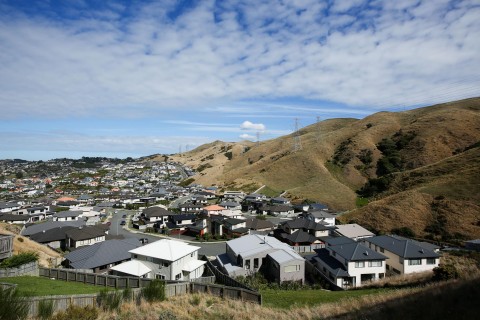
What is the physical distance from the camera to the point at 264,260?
29.0 metres

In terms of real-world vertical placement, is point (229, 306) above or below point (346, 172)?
below

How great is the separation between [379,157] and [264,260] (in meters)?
82.5

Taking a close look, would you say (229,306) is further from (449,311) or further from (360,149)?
(360,149)

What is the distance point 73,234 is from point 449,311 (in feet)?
138

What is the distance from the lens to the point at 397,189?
218ft

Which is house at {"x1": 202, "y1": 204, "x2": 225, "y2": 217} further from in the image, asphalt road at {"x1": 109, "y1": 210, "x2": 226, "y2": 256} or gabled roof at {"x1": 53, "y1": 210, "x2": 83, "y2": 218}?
gabled roof at {"x1": 53, "y1": 210, "x2": 83, "y2": 218}

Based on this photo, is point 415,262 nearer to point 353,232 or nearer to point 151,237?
point 353,232

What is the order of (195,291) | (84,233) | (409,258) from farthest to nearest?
(84,233), (409,258), (195,291)

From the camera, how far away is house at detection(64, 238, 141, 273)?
1064 inches

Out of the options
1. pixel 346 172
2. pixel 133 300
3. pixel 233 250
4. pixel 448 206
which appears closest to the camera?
pixel 133 300

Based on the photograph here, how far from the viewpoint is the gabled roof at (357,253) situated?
89.3 ft

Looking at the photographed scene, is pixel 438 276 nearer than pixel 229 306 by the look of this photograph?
No

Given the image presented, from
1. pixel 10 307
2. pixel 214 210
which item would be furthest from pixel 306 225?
pixel 10 307

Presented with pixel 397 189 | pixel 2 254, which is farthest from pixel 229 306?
pixel 397 189
